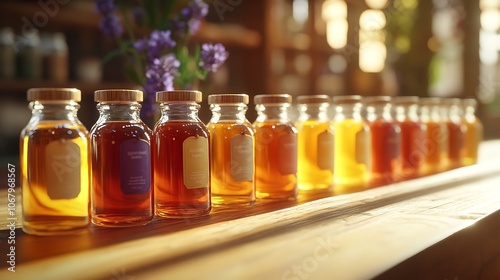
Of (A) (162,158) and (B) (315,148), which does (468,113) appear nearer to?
(B) (315,148)

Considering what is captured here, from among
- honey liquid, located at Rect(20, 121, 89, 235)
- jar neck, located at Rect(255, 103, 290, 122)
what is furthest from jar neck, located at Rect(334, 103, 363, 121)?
honey liquid, located at Rect(20, 121, 89, 235)

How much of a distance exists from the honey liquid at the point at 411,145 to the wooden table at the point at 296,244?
0.44 m

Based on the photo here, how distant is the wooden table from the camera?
0.61 metres

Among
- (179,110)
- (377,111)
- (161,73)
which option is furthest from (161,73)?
(377,111)

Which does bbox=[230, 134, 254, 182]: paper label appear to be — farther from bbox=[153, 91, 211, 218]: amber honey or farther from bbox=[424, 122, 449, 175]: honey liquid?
bbox=[424, 122, 449, 175]: honey liquid

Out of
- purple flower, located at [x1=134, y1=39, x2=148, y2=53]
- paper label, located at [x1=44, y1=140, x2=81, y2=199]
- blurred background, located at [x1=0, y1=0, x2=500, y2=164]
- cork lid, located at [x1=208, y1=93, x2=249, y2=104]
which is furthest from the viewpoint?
blurred background, located at [x1=0, y1=0, x2=500, y2=164]

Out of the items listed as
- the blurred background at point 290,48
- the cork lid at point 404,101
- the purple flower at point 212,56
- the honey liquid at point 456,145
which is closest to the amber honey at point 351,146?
the cork lid at point 404,101

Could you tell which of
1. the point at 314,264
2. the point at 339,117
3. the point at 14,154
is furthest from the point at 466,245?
the point at 14,154

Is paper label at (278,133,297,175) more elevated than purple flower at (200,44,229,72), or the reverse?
purple flower at (200,44,229,72)

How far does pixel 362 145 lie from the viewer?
1328 millimetres

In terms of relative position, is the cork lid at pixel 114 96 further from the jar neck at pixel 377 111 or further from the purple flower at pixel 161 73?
the jar neck at pixel 377 111

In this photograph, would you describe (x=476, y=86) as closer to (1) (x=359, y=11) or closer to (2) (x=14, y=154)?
(1) (x=359, y=11)

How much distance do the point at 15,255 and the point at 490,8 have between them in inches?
201

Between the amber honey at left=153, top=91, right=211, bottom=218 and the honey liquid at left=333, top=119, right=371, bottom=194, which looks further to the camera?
the honey liquid at left=333, top=119, right=371, bottom=194
